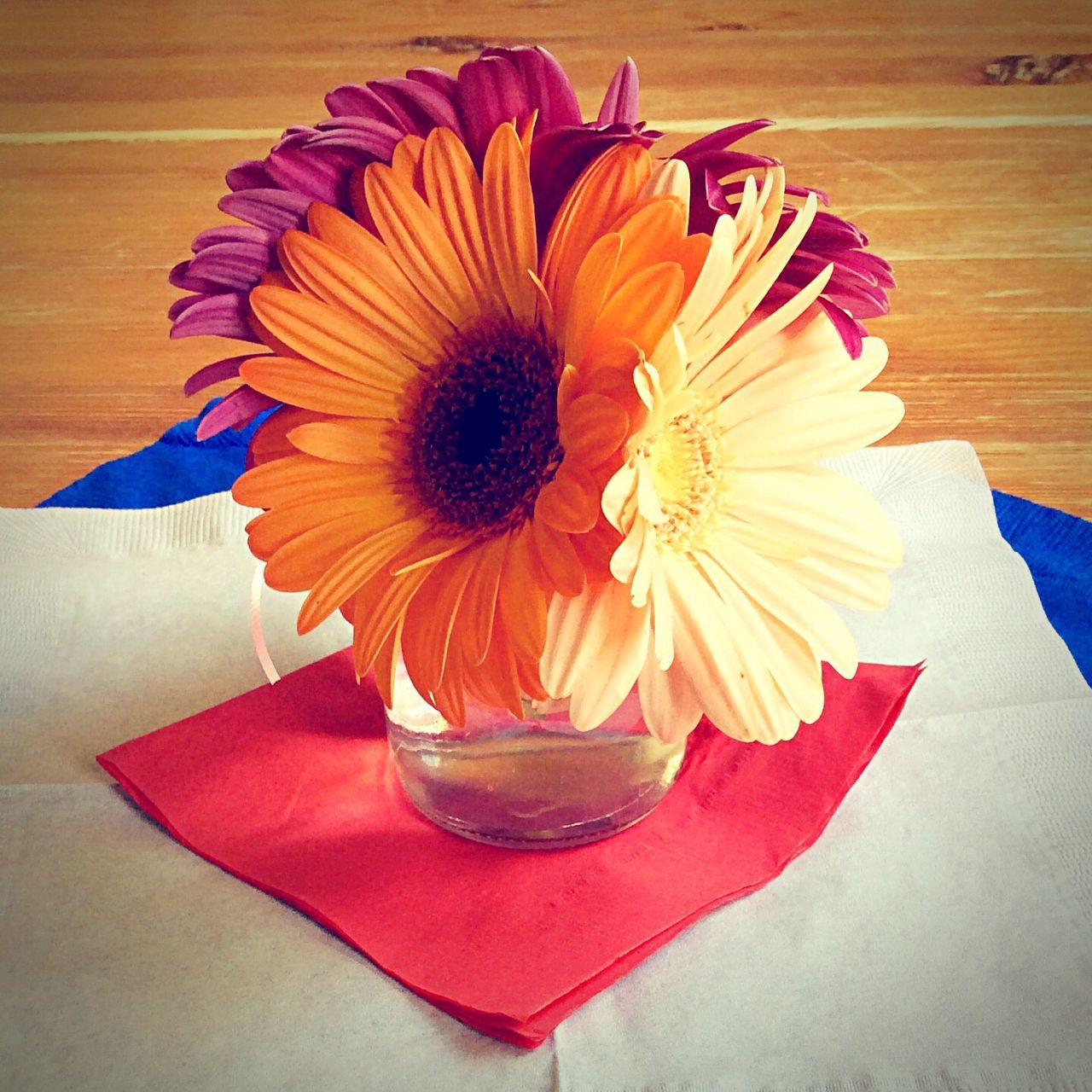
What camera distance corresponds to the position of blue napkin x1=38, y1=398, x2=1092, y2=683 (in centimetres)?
54

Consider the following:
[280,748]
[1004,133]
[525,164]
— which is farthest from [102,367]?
[1004,133]

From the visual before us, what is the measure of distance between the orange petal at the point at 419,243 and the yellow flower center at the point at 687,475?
2.4 inches

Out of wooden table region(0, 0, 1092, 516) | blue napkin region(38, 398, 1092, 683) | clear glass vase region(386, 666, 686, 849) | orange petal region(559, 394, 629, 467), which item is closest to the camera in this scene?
orange petal region(559, 394, 629, 467)

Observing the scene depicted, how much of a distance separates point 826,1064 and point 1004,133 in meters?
0.89

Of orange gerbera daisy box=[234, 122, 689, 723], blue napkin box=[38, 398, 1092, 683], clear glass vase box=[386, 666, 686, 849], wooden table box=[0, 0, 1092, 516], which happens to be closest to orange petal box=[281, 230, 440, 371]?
orange gerbera daisy box=[234, 122, 689, 723]

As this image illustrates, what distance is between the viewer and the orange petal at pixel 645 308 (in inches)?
11.0

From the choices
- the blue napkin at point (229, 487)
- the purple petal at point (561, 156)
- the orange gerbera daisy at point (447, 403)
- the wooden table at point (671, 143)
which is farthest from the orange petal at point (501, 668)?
the wooden table at point (671, 143)

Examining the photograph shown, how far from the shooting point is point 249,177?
0.32 meters

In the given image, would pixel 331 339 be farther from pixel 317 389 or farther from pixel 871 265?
pixel 871 265

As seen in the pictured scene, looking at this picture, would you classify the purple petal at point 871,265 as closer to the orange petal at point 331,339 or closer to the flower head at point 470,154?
the flower head at point 470,154

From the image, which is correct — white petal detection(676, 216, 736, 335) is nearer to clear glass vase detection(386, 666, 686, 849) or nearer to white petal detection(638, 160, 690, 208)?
white petal detection(638, 160, 690, 208)

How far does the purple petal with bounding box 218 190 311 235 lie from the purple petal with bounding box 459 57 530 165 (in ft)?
0.14

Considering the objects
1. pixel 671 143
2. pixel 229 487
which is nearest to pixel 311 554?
pixel 229 487

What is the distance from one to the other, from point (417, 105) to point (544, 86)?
31 millimetres
